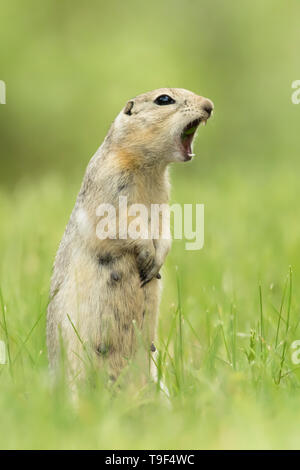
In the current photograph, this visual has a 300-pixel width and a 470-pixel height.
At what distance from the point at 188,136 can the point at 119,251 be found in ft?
2.40

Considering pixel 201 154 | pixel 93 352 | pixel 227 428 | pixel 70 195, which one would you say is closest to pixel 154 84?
pixel 201 154

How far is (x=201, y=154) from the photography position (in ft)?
51.0

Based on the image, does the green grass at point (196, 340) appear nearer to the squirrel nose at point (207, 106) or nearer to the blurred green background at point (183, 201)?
the blurred green background at point (183, 201)

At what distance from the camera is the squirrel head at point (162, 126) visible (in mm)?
3988

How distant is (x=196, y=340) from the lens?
495 cm

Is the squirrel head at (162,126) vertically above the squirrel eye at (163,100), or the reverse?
the squirrel eye at (163,100)

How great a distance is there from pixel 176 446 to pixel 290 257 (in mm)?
3872

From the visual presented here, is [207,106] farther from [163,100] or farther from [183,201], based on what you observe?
[183,201]

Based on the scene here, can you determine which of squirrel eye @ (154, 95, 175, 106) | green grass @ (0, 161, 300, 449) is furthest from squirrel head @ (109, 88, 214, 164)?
green grass @ (0, 161, 300, 449)

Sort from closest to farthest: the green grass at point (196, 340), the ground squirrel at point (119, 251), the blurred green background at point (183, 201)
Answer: the green grass at point (196, 340) → the blurred green background at point (183, 201) → the ground squirrel at point (119, 251)

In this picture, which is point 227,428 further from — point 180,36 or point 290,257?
point 180,36

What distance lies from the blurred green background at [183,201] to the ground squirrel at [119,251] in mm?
212

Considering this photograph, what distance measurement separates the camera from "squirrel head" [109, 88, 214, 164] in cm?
399

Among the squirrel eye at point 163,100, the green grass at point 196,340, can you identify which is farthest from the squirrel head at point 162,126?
the green grass at point 196,340
